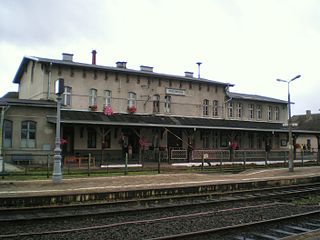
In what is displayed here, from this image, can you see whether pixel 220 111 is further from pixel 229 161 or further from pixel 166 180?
pixel 166 180

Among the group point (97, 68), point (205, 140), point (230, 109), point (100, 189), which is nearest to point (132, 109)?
point (97, 68)

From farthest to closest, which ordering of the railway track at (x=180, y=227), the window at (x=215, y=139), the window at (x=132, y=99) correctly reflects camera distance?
the window at (x=215, y=139)
the window at (x=132, y=99)
the railway track at (x=180, y=227)

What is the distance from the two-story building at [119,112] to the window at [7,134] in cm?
6

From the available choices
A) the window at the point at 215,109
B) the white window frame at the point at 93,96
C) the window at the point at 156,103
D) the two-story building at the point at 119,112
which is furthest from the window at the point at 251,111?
the white window frame at the point at 93,96

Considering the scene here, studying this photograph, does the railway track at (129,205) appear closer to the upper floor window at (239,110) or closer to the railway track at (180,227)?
the railway track at (180,227)

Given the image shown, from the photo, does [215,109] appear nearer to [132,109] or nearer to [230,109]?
[230,109]

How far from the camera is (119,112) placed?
3244 centimetres

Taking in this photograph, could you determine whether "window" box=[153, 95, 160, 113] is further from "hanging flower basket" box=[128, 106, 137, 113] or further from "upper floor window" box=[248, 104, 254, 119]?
"upper floor window" box=[248, 104, 254, 119]

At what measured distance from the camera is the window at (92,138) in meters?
29.9

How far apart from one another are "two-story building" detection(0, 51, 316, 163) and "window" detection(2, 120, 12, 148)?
59mm

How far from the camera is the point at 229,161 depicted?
28.5 m

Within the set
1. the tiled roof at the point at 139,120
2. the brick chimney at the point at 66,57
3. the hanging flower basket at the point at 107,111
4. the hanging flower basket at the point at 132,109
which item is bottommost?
the tiled roof at the point at 139,120

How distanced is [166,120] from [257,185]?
1527 centimetres

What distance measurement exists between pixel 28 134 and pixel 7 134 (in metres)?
1.29
